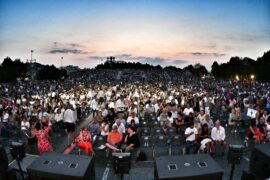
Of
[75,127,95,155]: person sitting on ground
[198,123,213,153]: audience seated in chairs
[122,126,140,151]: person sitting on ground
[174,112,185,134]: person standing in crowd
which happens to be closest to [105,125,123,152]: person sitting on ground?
[122,126,140,151]: person sitting on ground

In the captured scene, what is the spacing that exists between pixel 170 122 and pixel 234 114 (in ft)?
12.2

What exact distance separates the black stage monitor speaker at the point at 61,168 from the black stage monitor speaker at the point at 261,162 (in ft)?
12.4

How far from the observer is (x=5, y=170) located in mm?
7414

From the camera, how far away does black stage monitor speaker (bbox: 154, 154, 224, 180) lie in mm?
5924

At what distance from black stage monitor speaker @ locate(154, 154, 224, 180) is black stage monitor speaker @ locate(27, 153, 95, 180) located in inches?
58.2

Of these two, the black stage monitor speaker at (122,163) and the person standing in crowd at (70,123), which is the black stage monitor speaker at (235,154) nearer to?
the black stage monitor speaker at (122,163)

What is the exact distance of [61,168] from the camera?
6.38m

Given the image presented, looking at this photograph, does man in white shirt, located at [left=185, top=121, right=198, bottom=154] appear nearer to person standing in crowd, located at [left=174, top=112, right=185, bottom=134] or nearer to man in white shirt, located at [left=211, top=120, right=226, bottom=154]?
man in white shirt, located at [left=211, top=120, right=226, bottom=154]

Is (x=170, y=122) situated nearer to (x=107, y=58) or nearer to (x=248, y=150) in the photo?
(x=248, y=150)

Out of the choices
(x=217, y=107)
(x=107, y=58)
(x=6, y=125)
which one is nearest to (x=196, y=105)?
(x=217, y=107)

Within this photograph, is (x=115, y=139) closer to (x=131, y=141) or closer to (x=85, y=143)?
(x=131, y=141)

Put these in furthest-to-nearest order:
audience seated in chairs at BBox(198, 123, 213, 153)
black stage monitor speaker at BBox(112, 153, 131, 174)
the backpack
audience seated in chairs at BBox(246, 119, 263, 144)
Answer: audience seated in chairs at BBox(246, 119, 263, 144)
audience seated in chairs at BBox(198, 123, 213, 153)
the backpack
black stage monitor speaker at BBox(112, 153, 131, 174)

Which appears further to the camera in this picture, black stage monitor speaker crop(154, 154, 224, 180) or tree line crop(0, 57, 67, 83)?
tree line crop(0, 57, 67, 83)

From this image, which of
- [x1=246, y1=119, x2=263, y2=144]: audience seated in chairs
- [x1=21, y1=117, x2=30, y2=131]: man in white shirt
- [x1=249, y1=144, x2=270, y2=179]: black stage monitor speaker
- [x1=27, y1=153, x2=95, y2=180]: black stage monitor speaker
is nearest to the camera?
[x1=27, y1=153, x2=95, y2=180]: black stage monitor speaker
